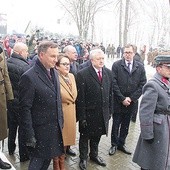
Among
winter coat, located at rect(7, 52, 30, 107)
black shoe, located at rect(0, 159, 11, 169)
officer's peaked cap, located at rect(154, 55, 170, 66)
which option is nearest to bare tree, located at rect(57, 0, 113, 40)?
winter coat, located at rect(7, 52, 30, 107)

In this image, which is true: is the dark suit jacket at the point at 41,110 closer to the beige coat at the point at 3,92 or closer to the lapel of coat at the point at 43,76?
the lapel of coat at the point at 43,76

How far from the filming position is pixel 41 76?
357 cm

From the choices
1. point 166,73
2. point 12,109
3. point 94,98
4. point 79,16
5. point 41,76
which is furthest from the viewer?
point 79,16

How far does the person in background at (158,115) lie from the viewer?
12.6 ft

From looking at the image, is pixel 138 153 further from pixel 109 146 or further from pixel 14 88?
pixel 14 88

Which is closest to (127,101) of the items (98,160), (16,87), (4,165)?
(98,160)

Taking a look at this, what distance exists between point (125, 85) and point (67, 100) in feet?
4.56

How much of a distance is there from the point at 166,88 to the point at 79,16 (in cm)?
2462

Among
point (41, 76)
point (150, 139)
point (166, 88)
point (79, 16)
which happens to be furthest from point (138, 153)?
point (79, 16)

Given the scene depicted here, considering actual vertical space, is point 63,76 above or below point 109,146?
above

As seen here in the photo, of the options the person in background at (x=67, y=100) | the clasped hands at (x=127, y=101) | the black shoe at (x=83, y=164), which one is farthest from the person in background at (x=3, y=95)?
the clasped hands at (x=127, y=101)

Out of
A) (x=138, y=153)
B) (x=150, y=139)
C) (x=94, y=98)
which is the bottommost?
(x=138, y=153)

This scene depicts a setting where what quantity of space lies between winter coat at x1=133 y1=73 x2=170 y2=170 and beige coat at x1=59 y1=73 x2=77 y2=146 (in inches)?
42.5

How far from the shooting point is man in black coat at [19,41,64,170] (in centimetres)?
349
